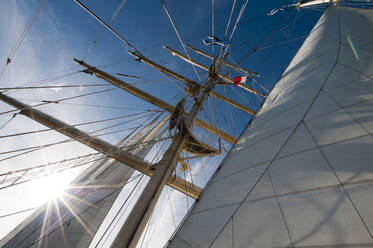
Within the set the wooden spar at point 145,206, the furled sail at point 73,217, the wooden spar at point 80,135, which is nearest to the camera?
the wooden spar at point 145,206

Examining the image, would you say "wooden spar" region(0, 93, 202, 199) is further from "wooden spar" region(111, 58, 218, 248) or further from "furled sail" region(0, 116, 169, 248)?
"wooden spar" region(111, 58, 218, 248)

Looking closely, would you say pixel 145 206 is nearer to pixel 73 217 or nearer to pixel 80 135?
pixel 73 217

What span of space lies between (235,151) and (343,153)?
1231 millimetres

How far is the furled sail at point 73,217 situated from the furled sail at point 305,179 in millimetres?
2858

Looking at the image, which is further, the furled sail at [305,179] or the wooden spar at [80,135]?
the wooden spar at [80,135]

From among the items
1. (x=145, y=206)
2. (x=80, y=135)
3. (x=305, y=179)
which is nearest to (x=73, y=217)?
(x=80, y=135)

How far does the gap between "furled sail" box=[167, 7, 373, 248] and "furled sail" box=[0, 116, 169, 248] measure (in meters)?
2.86

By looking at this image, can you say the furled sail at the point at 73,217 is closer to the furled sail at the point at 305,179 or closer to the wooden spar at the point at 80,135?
the wooden spar at the point at 80,135

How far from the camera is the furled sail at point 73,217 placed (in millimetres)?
4418

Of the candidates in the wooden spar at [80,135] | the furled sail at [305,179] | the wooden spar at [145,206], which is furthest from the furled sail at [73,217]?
the furled sail at [305,179]

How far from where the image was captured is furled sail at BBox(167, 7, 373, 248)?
0.88 m

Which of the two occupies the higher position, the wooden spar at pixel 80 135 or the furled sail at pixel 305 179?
the furled sail at pixel 305 179

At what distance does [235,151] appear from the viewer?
231cm

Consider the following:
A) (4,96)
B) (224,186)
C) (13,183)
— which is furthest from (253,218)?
(4,96)
